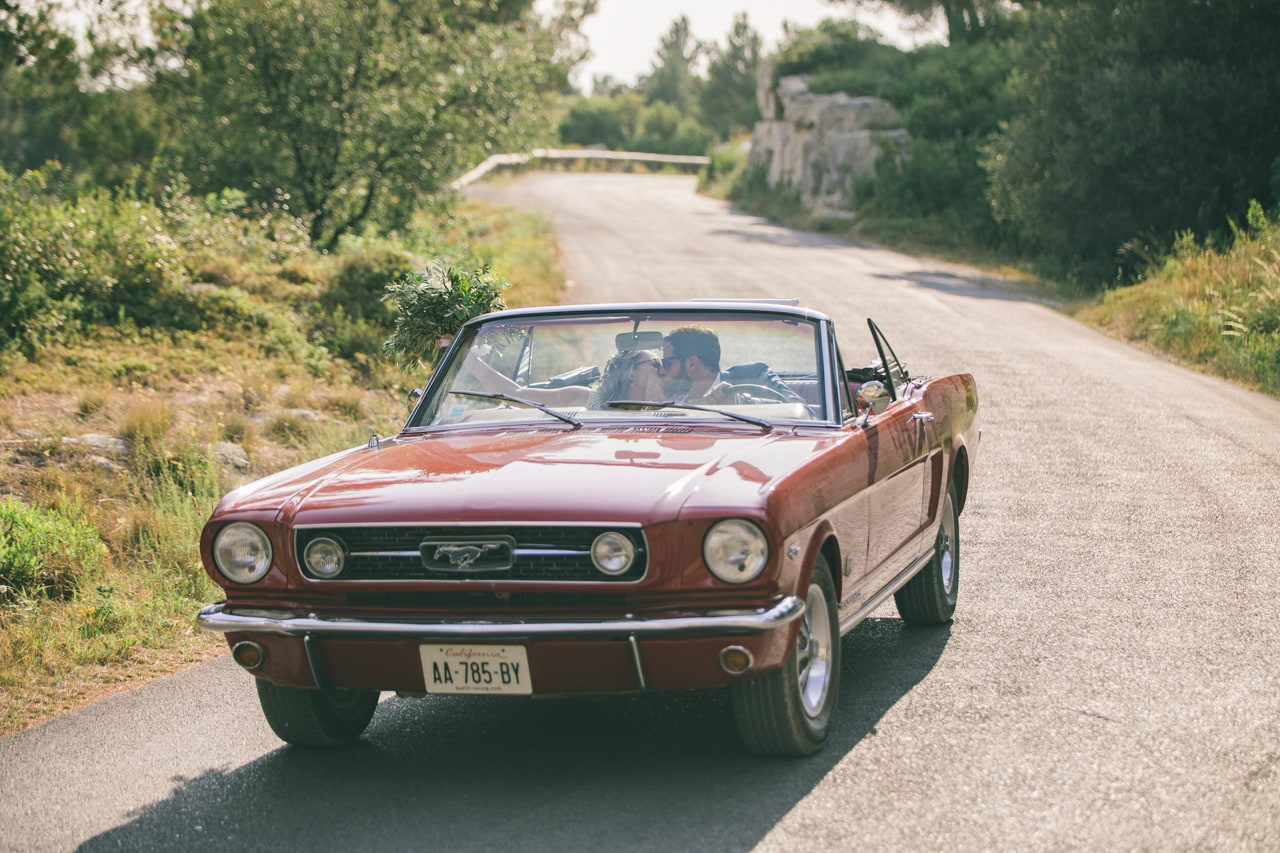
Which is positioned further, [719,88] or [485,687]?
[719,88]

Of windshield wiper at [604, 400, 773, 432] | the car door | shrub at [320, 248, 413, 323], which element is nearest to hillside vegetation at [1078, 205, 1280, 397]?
shrub at [320, 248, 413, 323]

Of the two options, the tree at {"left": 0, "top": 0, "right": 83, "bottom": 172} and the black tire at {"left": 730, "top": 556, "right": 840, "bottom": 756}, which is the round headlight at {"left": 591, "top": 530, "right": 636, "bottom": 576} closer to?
the black tire at {"left": 730, "top": 556, "right": 840, "bottom": 756}

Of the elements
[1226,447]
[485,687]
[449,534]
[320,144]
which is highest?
[320,144]

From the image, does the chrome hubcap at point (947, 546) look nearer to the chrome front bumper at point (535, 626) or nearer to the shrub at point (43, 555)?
the chrome front bumper at point (535, 626)

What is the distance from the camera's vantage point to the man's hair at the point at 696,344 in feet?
20.4

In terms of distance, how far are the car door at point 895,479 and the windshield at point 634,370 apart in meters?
0.31

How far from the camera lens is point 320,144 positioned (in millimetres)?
21328

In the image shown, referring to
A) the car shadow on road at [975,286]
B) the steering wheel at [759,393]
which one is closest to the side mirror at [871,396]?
the steering wheel at [759,393]

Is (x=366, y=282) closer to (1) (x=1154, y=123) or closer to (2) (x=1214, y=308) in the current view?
(2) (x=1214, y=308)

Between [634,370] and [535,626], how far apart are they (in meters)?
1.85

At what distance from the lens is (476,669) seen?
467cm

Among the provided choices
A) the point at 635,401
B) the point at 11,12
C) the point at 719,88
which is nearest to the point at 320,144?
the point at 11,12

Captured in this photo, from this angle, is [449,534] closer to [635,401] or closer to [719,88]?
[635,401]

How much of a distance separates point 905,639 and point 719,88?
262 ft
